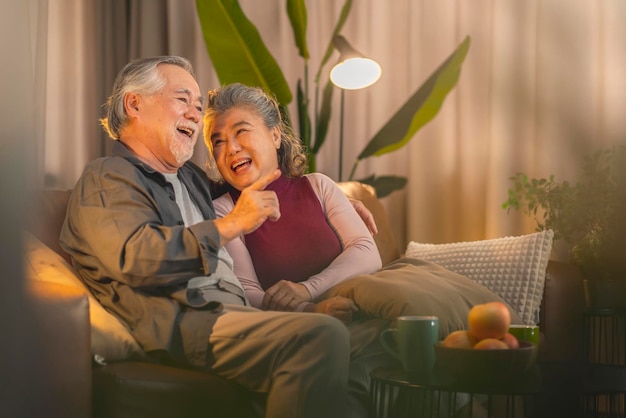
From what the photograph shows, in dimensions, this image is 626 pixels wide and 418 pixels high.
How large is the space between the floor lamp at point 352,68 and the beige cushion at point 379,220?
1.36 ft

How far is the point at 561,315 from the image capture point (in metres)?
1.66

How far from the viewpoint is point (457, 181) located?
2580mm

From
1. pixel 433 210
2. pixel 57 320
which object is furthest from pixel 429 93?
pixel 57 320

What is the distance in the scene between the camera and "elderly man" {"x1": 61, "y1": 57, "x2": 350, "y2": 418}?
1.06 m

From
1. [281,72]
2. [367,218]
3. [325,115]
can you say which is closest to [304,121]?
[325,115]

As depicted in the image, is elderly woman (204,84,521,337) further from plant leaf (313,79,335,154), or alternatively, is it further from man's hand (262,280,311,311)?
plant leaf (313,79,335,154)

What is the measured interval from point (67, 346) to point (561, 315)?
1152 millimetres

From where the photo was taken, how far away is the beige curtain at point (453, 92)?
2.32 meters

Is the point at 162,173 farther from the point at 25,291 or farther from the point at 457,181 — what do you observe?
the point at 457,181

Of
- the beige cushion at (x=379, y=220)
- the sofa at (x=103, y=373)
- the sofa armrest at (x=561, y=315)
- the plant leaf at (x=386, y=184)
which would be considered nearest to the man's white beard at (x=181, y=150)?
the sofa at (x=103, y=373)

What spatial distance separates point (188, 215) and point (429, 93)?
4.07 ft

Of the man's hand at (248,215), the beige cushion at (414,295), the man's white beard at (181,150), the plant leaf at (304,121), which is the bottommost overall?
the beige cushion at (414,295)

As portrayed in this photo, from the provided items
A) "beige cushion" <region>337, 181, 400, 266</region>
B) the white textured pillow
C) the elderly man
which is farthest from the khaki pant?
"beige cushion" <region>337, 181, 400, 266</region>

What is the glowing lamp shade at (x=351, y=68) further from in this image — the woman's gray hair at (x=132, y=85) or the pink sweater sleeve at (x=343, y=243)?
the woman's gray hair at (x=132, y=85)
